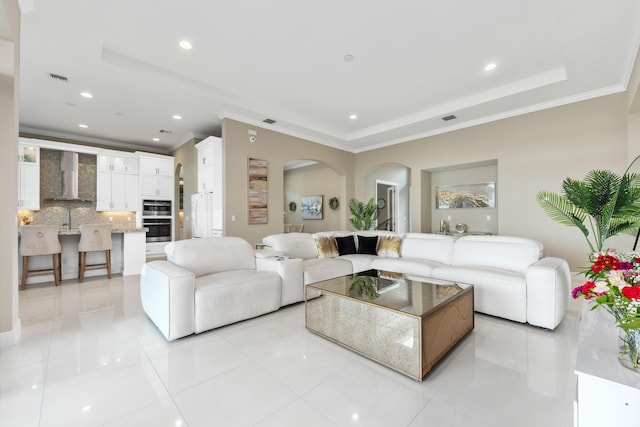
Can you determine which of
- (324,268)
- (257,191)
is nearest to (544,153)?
(324,268)

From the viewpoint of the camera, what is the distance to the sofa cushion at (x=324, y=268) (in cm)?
356

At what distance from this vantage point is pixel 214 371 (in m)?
1.96

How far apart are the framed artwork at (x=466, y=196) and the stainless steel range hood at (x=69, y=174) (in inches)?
327

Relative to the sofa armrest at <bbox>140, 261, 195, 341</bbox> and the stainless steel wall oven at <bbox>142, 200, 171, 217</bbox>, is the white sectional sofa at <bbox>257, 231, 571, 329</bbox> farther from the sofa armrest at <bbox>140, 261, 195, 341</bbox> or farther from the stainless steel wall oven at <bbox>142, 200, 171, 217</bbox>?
the stainless steel wall oven at <bbox>142, 200, 171, 217</bbox>

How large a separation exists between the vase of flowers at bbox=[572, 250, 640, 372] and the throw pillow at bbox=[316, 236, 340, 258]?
3.28 metres

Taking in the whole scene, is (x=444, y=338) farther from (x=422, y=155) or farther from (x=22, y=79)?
(x=22, y=79)

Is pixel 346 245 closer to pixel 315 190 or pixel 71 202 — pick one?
pixel 315 190

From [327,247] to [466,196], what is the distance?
354 cm

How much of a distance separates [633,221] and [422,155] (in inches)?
155

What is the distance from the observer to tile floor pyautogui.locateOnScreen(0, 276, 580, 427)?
1507 millimetres

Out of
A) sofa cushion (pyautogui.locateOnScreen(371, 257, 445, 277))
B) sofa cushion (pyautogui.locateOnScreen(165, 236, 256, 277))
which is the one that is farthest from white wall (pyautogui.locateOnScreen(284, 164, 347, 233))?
sofa cushion (pyautogui.locateOnScreen(165, 236, 256, 277))

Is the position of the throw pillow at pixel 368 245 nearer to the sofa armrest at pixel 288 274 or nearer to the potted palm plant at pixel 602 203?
the sofa armrest at pixel 288 274

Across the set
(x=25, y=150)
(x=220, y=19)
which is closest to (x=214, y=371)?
(x=220, y=19)

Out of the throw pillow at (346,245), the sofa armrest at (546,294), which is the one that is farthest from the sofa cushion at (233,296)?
the sofa armrest at (546,294)
